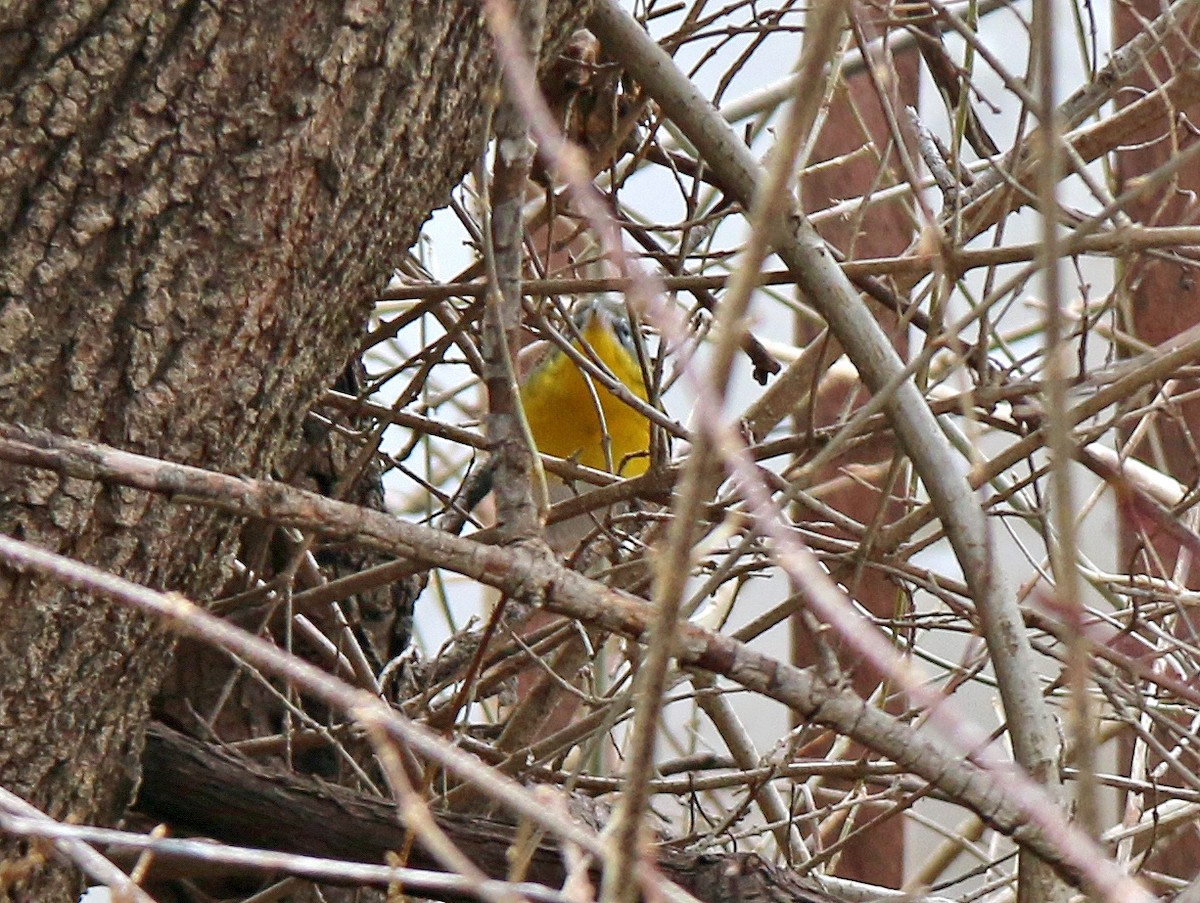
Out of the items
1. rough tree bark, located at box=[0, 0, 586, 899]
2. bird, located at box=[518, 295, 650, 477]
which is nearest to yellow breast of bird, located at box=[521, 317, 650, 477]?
bird, located at box=[518, 295, 650, 477]

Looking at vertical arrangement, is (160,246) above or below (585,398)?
below

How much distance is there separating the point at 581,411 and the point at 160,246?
215 cm

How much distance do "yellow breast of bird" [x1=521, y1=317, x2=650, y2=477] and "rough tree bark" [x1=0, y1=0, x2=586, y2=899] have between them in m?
1.99

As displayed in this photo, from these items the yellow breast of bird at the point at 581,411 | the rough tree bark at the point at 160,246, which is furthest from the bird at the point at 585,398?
the rough tree bark at the point at 160,246

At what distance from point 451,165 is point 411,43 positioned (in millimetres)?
144

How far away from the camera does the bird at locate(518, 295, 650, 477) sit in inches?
131

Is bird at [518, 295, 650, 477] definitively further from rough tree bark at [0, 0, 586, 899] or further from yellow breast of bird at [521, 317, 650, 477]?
rough tree bark at [0, 0, 586, 899]

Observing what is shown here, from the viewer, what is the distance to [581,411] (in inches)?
131

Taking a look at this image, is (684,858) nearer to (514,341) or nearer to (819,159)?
(514,341)

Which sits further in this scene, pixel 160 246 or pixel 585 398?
pixel 585 398

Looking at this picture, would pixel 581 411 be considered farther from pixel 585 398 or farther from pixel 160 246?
pixel 160 246

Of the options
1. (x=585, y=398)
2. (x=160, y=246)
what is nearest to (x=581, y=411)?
(x=585, y=398)

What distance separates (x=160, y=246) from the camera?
1190 millimetres

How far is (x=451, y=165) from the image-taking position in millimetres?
1369
